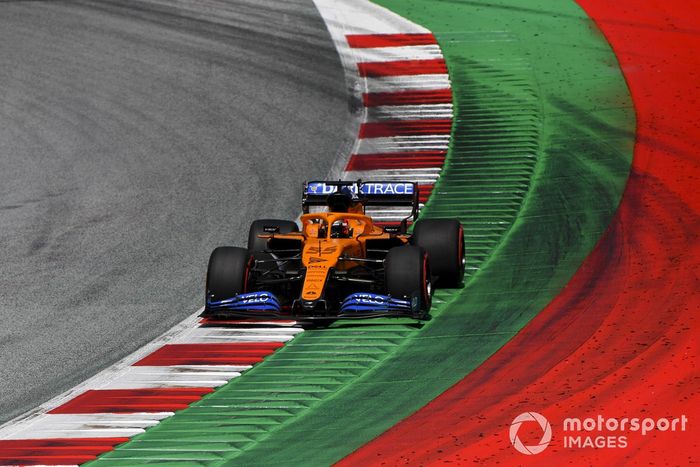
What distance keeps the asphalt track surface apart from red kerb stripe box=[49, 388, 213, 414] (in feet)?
1.33

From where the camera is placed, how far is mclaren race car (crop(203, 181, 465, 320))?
13.2 m

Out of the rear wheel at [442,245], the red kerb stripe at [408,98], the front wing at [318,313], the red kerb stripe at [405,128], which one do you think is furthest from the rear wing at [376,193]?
the red kerb stripe at [408,98]

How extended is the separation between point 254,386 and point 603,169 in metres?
8.08

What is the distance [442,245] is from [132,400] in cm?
406

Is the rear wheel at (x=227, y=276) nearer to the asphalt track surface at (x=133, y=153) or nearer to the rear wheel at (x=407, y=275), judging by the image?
the asphalt track surface at (x=133, y=153)

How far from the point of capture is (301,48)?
24328 mm

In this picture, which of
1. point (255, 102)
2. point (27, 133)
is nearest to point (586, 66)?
point (255, 102)

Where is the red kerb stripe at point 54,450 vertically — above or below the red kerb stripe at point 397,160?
below

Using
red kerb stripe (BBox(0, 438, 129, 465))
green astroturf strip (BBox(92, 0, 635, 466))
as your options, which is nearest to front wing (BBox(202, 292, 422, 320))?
green astroturf strip (BBox(92, 0, 635, 466))

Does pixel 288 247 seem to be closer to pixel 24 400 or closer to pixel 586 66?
pixel 24 400

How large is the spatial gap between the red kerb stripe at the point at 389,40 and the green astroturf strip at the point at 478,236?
0.40 metres

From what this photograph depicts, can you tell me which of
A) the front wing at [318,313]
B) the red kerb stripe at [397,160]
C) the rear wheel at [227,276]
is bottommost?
the front wing at [318,313]

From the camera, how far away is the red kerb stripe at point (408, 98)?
21516mm

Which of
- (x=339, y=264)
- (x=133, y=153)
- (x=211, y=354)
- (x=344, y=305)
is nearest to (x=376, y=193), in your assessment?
(x=339, y=264)
